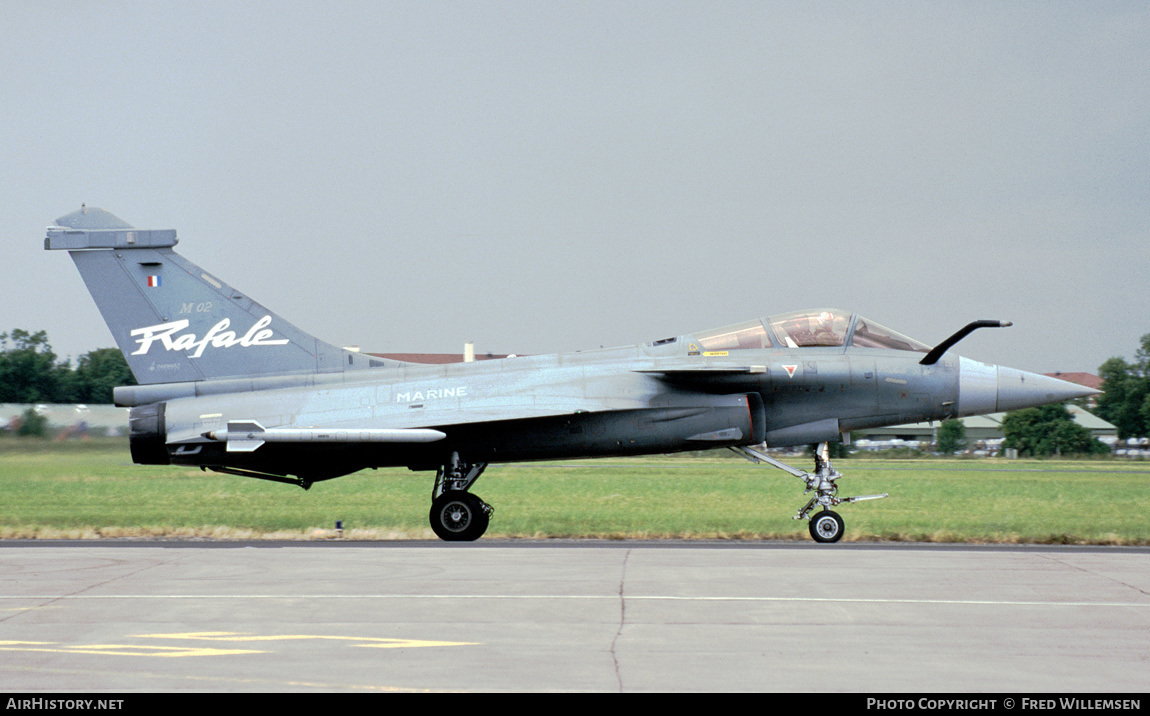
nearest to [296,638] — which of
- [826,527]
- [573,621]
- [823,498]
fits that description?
[573,621]

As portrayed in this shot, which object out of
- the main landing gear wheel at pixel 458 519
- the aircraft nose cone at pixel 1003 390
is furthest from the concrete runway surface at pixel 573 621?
the aircraft nose cone at pixel 1003 390

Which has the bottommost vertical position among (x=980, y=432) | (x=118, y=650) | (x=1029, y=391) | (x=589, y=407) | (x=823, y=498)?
(x=980, y=432)

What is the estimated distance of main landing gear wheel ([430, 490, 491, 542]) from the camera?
1516cm

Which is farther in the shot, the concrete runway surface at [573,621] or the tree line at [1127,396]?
the tree line at [1127,396]

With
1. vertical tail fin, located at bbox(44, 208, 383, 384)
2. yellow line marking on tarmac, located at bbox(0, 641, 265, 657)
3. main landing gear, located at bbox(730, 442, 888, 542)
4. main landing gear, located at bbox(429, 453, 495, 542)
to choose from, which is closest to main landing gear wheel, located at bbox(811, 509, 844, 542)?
main landing gear, located at bbox(730, 442, 888, 542)

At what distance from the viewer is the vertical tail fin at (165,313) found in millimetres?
15555

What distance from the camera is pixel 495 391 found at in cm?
1509

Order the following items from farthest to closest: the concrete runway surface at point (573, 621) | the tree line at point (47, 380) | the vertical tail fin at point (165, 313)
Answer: the tree line at point (47, 380)
the vertical tail fin at point (165, 313)
the concrete runway surface at point (573, 621)

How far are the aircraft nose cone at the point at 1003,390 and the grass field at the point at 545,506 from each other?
2.13m

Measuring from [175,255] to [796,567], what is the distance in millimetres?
10077

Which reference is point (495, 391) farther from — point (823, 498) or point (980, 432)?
point (980, 432)

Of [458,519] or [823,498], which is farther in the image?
[458,519]

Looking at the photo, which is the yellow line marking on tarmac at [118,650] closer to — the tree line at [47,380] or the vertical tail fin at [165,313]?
the vertical tail fin at [165,313]

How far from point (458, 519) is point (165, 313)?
529cm
